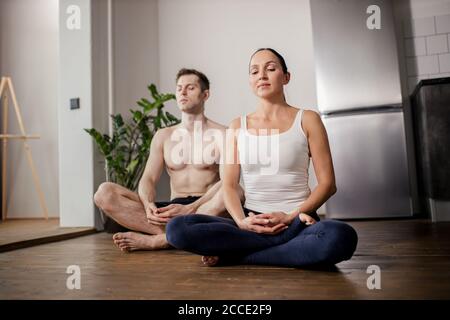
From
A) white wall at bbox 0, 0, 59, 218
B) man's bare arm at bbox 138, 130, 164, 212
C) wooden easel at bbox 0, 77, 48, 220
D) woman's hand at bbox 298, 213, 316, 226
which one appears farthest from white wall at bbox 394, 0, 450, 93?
wooden easel at bbox 0, 77, 48, 220

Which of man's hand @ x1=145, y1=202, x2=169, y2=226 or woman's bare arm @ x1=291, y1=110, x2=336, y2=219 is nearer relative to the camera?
woman's bare arm @ x1=291, y1=110, x2=336, y2=219

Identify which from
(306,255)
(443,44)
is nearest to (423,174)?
(443,44)

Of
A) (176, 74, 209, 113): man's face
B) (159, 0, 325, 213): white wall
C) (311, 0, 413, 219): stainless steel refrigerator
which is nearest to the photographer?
(176, 74, 209, 113): man's face

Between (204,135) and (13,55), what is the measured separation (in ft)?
9.94

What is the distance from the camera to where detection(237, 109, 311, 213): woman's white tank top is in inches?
55.8

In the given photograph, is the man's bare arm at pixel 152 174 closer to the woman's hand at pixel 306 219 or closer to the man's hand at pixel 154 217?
the man's hand at pixel 154 217

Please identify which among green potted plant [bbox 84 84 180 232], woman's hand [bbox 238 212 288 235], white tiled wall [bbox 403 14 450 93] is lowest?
woman's hand [bbox 238 212 288 235]

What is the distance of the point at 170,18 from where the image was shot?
13.1 feet

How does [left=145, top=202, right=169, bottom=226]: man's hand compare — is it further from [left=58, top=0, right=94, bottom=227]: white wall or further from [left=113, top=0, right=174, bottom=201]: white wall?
[left=113, top=0, right=174, bottom=201]: white wall

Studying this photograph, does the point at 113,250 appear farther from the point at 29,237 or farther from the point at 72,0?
the point at 72,0

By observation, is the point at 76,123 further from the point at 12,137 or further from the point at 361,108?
the point at 361,108

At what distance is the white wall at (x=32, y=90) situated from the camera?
13.5 feet

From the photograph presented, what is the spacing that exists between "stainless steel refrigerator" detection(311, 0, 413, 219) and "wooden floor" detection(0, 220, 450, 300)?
124cm
